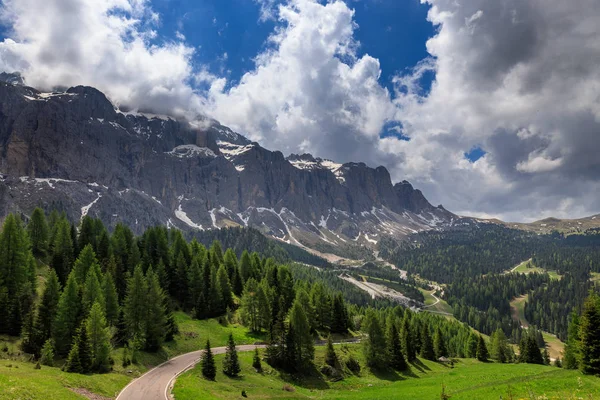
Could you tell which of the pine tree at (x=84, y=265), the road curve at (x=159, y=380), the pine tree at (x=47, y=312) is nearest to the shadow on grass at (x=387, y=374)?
the road curve at (x=159, y=380)

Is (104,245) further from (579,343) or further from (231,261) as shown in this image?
(579,343)

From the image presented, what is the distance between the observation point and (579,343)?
1858 inches

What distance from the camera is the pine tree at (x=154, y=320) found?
5694 centimetres

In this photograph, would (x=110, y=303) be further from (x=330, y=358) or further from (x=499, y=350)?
(x=499, y=350)

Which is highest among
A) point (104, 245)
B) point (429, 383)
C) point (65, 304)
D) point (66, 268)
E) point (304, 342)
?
point (104, 245)

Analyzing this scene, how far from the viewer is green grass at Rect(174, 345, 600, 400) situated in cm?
3338

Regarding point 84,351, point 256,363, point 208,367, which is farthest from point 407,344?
point 84,351

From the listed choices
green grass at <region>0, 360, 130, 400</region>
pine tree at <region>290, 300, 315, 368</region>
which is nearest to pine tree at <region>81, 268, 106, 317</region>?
green grass at <region>0, 360, 130, 400</region>

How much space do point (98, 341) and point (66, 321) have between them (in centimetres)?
945

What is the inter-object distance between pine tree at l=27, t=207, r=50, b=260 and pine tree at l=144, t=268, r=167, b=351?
45690 millimetres

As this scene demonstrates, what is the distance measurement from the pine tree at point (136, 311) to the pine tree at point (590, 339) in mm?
60580

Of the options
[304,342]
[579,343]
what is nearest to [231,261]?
[304,342]

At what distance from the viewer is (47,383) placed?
32.2 meters

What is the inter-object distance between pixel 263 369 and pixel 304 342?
7.84 m
